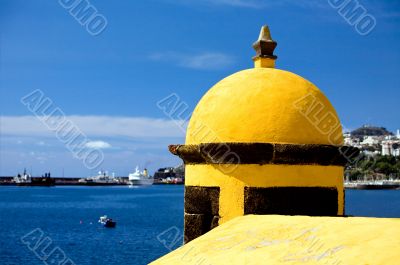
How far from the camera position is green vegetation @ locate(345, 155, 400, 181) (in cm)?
15650

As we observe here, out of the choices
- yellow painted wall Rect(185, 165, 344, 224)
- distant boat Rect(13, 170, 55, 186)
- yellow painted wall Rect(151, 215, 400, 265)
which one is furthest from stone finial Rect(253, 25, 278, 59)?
distant boat Rect(13, 170, 55, 186)

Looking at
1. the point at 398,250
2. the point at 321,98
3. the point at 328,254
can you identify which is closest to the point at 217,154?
the point at 321,98

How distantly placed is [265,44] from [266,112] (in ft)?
3.45

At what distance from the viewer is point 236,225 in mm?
4773

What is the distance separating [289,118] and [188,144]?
116 centimetres

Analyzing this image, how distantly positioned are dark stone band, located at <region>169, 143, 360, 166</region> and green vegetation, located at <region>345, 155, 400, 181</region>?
155109mm

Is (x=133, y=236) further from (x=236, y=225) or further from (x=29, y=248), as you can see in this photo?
(x=236, y=225)

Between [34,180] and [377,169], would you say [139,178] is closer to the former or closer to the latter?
[34,180]

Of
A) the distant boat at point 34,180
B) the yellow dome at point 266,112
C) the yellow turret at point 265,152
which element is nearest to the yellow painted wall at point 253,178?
the yellow turret at point 265,152

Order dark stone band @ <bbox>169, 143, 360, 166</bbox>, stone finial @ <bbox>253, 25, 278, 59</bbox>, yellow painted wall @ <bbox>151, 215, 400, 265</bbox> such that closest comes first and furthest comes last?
yellow painted wall @ <bbox>151, 215, 400, 265</bbox>
dark stone band @ <bbox>169, 143, 360, 166</bbox>
stone finial @ <bbox>253, 25, 278, 59</bbox>

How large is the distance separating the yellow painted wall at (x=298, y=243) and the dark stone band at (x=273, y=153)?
573 mm

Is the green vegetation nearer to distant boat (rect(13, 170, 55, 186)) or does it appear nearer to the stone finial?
distant boat (rect(13, 170, 55, 186))

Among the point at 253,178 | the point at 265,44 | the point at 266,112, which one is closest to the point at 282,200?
the point at 253,178

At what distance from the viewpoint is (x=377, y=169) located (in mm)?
158875
